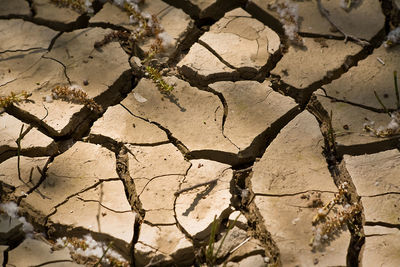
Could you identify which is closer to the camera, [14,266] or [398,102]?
[14,266]

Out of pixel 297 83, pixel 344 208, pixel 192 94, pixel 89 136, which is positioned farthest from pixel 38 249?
pixel 297 83

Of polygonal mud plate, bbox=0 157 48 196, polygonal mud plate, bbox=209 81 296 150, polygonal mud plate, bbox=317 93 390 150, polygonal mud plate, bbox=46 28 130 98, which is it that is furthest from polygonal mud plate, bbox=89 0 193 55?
polygonal mud plate, bbox=0 157 48 196

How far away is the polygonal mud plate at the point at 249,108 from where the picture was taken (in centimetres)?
347

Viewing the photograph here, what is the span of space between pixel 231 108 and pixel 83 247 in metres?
1.35

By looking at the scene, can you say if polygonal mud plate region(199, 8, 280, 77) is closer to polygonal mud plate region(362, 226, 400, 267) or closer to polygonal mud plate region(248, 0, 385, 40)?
polygonal mud plate region(248, 0, 385, 40)

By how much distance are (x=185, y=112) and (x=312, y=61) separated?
1.03 m

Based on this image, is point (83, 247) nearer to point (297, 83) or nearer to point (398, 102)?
point (297, 83)

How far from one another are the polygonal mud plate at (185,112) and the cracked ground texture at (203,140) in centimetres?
1

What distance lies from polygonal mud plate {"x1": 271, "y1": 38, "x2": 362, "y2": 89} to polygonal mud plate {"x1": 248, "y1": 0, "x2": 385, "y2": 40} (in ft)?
0.39

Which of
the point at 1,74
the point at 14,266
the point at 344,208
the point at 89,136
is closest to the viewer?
the point at 14,266

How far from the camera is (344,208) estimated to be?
3090 mm

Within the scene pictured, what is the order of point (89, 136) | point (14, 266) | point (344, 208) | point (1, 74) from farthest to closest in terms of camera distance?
point (1, 74), point (89, 136), point (344, 208), point (14, 266)

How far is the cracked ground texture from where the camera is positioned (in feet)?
9.76

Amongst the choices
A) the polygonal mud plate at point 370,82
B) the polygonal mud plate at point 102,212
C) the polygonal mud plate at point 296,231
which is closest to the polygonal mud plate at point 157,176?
the polygonal mud plate at point 102,212
